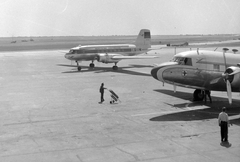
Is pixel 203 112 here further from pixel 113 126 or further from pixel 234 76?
pixel 113 126

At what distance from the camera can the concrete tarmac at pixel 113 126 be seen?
15.1 m

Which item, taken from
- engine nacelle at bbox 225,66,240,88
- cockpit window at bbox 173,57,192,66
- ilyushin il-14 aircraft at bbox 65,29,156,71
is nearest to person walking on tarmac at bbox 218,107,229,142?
engine nacelle at bbox 225,66,240,88

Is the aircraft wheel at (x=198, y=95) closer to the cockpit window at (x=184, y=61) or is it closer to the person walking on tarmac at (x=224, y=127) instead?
the cockpit window at (x=184, y=61)

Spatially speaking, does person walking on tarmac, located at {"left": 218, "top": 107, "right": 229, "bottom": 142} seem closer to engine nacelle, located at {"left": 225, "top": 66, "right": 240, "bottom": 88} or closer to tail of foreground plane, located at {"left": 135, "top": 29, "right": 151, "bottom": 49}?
engine nacelle, located at {"left": 225, "top": 66, "right": 240, "bottom": 88}

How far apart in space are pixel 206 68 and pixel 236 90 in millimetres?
2661

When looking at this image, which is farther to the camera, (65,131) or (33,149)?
(65,131)

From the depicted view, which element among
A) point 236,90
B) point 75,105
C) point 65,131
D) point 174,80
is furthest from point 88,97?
point 236,90

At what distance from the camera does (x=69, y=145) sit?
16.4m

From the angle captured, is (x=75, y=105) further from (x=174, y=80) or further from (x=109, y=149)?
(x=109, y=149)

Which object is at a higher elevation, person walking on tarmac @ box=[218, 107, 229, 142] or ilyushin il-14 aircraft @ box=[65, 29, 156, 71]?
ilyushin il-14 aircraft @ box=[65, 29, 156, 71]

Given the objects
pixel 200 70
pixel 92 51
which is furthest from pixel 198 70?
pixel 92 51

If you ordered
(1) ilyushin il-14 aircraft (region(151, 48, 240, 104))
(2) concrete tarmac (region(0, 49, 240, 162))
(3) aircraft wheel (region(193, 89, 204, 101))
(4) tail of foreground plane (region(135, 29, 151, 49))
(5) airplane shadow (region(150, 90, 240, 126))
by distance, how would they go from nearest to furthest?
(2) concrete tarmac (region(0, 49, 240, 162)) → (5) airplane shadow (region(150, 90, 240, 126)) → (1) ilyushin il-14 aircraft (region(151, 48, 240, 104)) → (3) aircraft wheel (region(193, 89, 204, 101)) → (4) tail of foreground plane (region(135, 29, 151, 49))

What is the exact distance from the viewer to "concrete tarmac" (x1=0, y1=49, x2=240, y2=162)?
15141 millimetres

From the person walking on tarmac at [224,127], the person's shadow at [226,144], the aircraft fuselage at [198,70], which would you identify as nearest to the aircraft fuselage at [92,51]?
the aircraft fuselage at [198,70]
